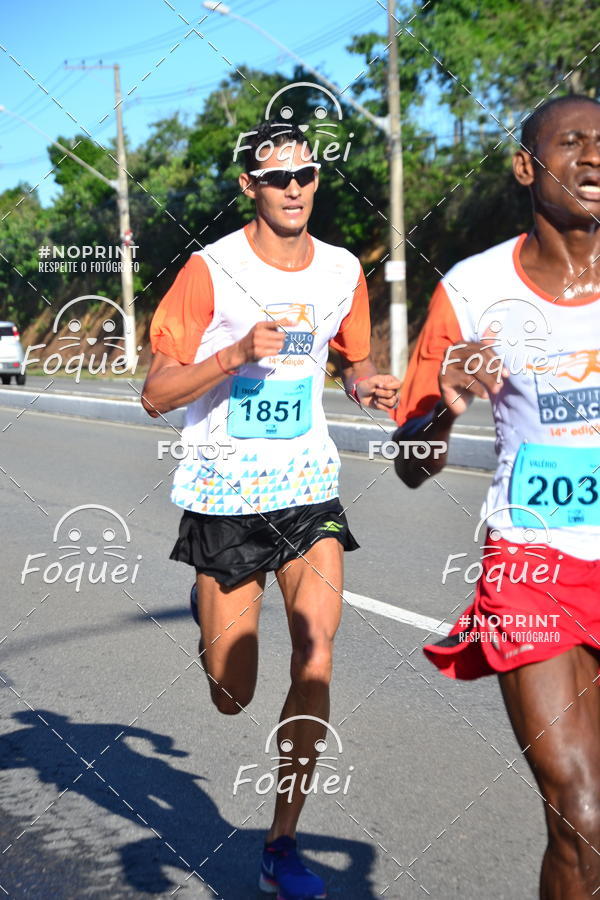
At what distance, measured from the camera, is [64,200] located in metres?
25.9

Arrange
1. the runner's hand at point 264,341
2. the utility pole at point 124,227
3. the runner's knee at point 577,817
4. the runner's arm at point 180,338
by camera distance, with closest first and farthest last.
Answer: the runner's knee at point 577,817
the runner's hand at point 264,341
the runner's arm at point 180,338
the utility pole at point 124,227

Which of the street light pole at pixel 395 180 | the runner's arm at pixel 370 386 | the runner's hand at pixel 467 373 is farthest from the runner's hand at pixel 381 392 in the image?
the street light pole at pixel 395 180

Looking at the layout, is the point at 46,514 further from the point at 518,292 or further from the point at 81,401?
the point at 81,401

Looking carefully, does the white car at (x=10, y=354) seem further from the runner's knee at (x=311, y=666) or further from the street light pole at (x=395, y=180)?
the runner's knee at (x=311, y=666)

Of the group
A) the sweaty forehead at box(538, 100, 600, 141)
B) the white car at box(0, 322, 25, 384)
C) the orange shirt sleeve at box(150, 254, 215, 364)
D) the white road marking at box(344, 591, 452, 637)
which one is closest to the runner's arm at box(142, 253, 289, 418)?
the orange shirt sleeve at box(150, 254, 215, 364)

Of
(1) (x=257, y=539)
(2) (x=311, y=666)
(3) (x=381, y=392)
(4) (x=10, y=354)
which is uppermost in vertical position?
(3) (x=381, y=392)

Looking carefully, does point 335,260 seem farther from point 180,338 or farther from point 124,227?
point 124,227

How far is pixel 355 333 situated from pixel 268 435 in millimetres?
455

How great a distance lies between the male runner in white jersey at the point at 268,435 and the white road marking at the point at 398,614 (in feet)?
7.19

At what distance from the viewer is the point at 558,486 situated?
97.5 inches

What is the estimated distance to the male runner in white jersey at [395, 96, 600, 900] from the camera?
2359 mm

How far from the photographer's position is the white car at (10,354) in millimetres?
22266

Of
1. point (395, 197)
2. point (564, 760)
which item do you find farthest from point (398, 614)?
point (395, 197)

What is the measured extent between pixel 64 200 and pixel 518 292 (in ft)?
80.5
